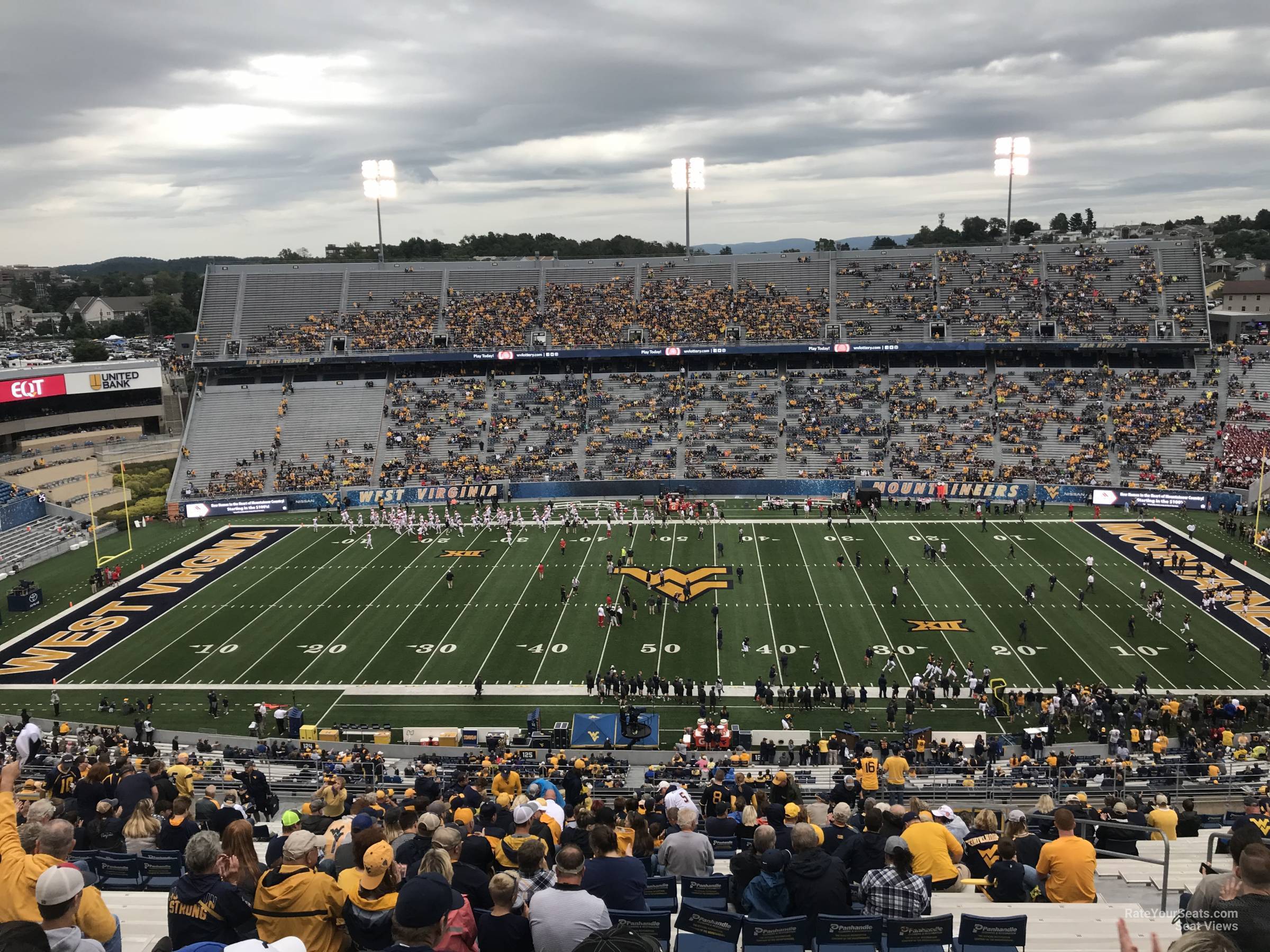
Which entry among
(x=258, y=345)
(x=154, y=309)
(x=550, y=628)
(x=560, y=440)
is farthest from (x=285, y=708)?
(x=154, y=309)

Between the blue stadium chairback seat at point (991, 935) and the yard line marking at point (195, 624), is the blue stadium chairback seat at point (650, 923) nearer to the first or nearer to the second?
the blue stadium chairback seat at point (991, 935)

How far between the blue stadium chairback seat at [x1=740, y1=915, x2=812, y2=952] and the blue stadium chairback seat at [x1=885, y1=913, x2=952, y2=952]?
2.26 feet

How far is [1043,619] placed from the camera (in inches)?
1396

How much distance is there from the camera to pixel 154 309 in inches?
5221

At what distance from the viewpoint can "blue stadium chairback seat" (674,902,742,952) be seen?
7.27m

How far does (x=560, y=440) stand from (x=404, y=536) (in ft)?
50.1

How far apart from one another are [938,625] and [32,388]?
55.0 metres

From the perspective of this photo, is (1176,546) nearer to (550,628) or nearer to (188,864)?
(550,628)

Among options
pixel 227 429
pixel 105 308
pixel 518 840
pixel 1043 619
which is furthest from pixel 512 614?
pixel 105 308

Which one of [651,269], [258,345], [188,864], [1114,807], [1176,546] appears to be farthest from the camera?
[651,269]

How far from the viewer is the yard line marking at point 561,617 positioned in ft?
106

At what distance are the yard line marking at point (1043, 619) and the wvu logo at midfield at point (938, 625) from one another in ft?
4.45

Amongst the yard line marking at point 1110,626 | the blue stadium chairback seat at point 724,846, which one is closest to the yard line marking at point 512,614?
the blue stadium chairback seat at point 724,846

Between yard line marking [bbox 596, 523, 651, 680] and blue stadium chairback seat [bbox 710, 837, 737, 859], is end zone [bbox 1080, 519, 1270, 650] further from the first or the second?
blue stadium chairback seat [bbox 710, 837, 737, 859]
